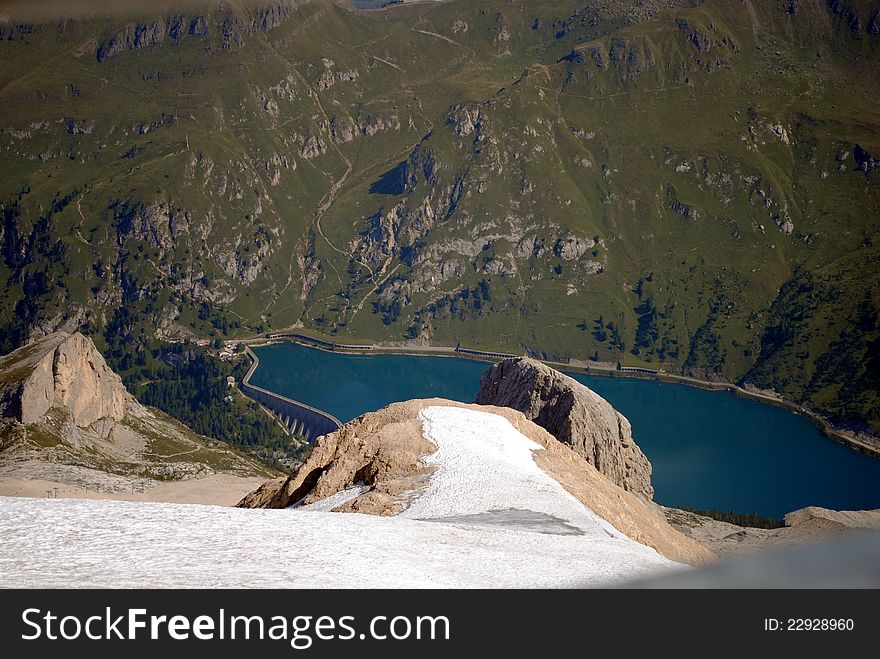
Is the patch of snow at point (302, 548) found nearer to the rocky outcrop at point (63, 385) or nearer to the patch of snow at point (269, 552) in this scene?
the patch of snow at point (269, 552)

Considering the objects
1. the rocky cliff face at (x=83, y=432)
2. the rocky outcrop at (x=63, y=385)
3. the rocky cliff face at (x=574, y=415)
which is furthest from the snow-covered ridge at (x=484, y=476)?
the rocky outcrop at (x=63, y=385)

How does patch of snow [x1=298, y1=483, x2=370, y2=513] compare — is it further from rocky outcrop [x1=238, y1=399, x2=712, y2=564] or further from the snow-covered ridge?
the snow-covered ridge

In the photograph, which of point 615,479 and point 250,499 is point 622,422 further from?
point 250,499

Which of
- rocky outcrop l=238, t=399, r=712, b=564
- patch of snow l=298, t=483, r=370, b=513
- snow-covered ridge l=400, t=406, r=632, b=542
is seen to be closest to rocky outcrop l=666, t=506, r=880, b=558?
rocky outcrop l=238, t=399, r=712, b=564

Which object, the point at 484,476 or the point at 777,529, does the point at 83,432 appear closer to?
the point at 777,529

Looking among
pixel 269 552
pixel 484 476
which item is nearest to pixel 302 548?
pixel 269 552
